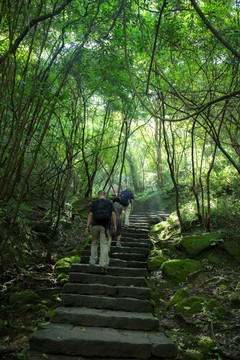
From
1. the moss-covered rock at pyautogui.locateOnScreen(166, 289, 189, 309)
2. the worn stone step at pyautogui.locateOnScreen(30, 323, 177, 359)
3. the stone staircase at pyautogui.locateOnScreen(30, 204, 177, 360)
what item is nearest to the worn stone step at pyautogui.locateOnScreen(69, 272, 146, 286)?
the stone staircase at pyautogui.locateOnScreen(30, 204, 177, 360)

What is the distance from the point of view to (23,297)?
492cm

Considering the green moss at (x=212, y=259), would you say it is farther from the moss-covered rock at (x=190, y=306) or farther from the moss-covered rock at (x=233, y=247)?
the moss-covered rock at (x=190, y=306)

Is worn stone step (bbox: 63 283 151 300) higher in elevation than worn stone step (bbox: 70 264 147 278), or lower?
lower

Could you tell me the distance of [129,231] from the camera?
905cm

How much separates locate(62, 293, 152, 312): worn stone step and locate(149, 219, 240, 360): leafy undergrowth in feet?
1.72

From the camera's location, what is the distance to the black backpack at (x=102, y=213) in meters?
5.23

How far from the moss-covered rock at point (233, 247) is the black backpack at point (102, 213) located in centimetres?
346

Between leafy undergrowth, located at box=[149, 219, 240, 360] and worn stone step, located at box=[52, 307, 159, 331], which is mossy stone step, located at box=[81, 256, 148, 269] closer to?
leafy undergrowth, located at box=[149, 219, 240, 360]

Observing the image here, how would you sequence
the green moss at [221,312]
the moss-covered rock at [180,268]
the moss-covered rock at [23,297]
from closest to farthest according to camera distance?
the green moss at [221,312] → the moss-covered rock at [23,297] → the moss-covered rock at [180,268]

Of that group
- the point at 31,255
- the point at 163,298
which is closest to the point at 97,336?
the point at 163,298

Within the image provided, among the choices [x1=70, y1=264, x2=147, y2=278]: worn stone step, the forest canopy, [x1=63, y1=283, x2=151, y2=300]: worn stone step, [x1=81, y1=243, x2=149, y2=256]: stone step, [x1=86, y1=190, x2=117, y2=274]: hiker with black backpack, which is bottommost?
[x1=63, y1=283, x2=151, y2=300]: worn stone step

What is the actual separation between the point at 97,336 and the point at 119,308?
40.8 inches

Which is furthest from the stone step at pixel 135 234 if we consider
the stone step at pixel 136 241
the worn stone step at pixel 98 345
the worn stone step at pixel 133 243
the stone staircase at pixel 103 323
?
the worn stone step at pixel 98 345

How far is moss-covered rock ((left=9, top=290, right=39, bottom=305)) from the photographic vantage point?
482 centimetres
